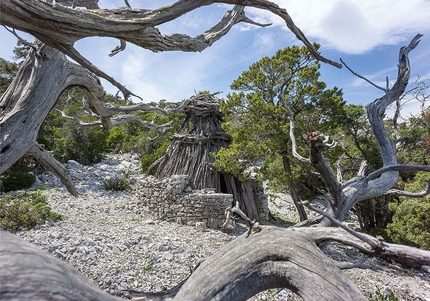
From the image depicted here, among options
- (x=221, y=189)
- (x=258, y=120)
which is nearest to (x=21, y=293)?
(x=258, y=120)

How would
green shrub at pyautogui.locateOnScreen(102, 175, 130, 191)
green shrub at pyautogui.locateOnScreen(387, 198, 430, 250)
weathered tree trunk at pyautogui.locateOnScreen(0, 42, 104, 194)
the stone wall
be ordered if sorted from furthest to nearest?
green shrub at pyautogui.locateOnScreen(102, 175, 130, 191)
the stone wall
green shrub at pyautogui.locateOnScreen(387, 198, 430, 250)
weathered tree trunk at pyautogui.locateOnScreen(0, 42, 104, 194)

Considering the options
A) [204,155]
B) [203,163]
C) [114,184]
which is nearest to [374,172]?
[203,163]

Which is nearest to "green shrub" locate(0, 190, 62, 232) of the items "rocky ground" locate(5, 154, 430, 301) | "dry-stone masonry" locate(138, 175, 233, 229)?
"rocky ground" locate(5, 154, 430, 301)

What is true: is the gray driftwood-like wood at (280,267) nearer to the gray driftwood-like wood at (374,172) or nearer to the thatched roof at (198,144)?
the gray driftwood-like wood at (374,172)

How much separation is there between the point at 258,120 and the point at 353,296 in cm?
682

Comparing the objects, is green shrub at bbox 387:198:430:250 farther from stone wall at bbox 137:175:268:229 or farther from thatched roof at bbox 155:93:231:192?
thatched roof at bbox 155:93:231:192

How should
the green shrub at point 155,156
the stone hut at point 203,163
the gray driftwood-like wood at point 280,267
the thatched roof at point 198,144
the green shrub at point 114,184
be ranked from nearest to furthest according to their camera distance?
the gray driftwood-like wood at point 280,267, the stone hut at point 203,163, the thatched roof at point 198,144, the green shrub at point 114,184, the green shrub at point 155,156

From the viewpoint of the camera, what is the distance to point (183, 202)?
868cm

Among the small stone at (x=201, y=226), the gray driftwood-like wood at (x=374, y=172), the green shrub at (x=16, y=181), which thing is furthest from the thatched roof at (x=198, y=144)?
the gray driftwood-like wood at (x=374, y=172)

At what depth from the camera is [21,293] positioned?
3.11 feet

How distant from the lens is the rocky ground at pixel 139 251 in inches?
194

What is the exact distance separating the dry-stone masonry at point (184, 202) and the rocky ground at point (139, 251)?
0.36 meters

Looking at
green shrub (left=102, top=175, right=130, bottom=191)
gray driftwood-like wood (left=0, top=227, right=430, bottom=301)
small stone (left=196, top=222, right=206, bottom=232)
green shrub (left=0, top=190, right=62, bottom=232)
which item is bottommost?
green shrub (left=0, top=190, right=62, bottom=232)

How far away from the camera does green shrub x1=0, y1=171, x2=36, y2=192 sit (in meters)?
10.6
